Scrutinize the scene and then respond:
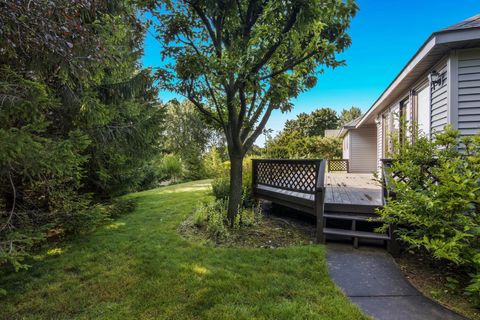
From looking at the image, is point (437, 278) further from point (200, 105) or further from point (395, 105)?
point (395, 105)

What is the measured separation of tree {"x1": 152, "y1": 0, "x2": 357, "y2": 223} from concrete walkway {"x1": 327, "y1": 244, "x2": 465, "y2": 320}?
228 cm

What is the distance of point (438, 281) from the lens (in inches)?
115

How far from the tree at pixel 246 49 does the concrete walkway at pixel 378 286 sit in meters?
2.28

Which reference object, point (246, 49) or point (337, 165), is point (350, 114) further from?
point (246, 49)

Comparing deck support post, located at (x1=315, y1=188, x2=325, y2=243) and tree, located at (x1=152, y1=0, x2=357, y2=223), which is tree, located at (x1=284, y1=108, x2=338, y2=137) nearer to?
tree, located at (x1=152, y1=0, x2=357, y2=223)

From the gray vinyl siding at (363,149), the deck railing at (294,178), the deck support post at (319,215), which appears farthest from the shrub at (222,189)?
the gray vinyl siding at (363,149)

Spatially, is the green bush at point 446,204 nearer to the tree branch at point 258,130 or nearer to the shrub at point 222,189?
the tree branch at point 258,130

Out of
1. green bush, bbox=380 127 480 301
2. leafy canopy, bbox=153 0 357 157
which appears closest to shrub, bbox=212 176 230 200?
leafy canopy, bbox=153 0 357 157

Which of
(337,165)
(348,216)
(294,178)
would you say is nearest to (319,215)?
(348,216)

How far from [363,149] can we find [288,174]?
1024cm

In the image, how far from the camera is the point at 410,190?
3148 millimetres

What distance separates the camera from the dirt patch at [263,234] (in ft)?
13.9

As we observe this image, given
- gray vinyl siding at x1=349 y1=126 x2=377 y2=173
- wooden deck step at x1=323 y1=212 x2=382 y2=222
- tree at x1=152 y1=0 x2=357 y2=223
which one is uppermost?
tree at x1=152 y1=0 x2=357 y2=223

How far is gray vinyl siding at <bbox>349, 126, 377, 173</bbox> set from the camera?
535 inches
